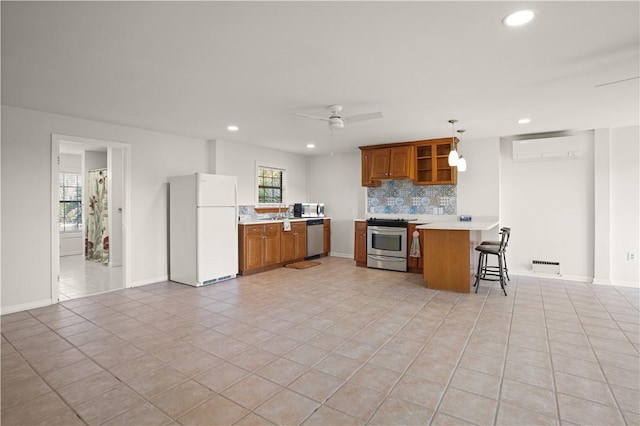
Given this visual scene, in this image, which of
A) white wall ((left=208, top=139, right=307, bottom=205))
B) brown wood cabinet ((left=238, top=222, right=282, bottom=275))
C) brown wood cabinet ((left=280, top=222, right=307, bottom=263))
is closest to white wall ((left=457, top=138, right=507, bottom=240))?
brown wood cabinet ((left=280, top=222, right=307, bottom=263))

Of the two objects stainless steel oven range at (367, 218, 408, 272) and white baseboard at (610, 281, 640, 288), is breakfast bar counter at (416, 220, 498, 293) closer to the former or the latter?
stainless steel oven range at (367, 218, 408, 272)

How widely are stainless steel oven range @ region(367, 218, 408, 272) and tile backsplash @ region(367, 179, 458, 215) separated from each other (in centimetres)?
51

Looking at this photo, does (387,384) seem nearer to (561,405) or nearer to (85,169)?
(561,405)

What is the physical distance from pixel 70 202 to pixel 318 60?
8240 millimetres

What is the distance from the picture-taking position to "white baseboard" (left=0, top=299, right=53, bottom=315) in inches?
149

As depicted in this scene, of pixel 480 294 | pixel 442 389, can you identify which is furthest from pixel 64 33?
pixel 480 294

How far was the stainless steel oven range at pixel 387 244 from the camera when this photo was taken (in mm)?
6016

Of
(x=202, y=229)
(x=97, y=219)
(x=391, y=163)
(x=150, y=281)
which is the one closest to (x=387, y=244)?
(x=391, y=163)

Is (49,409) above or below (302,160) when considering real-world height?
below

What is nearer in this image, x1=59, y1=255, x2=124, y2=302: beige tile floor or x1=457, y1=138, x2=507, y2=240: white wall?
x1=59, y1=255, x2=124, y2=302: beige tile floor

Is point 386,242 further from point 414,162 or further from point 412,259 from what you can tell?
point 414,162

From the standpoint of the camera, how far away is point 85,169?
7.52 metres

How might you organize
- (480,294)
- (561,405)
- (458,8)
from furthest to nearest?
(480,294)
(561,405)
(458,8)

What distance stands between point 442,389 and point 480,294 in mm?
2695
